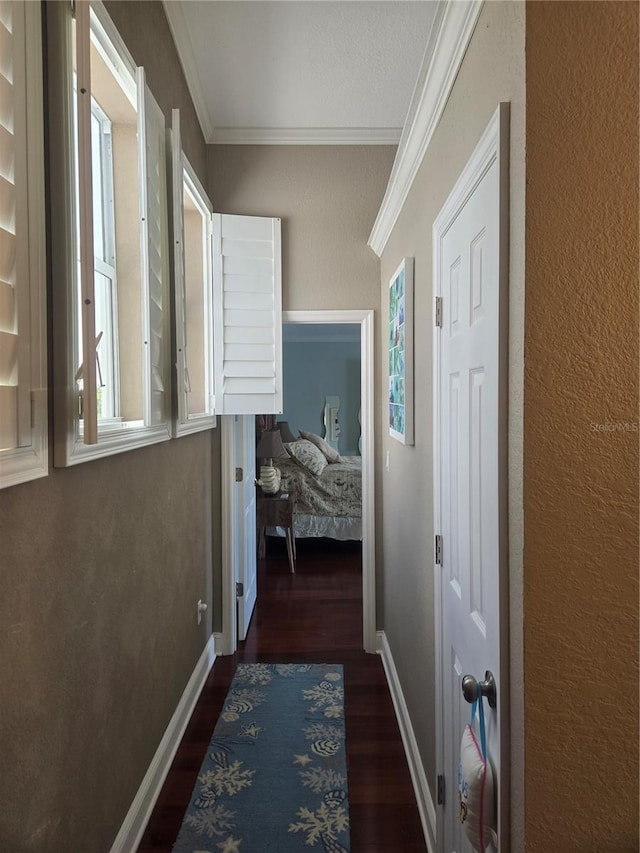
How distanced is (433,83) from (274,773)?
2.50 metres

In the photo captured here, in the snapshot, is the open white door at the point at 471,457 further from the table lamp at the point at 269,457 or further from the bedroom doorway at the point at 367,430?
the table lamp at the point at 269,457

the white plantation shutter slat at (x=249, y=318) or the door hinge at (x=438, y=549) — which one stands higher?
the white plantation shutter slat at (x=249, y=318)

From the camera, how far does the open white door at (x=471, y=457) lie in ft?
3.27

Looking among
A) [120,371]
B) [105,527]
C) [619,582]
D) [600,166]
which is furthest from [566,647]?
[120,371]

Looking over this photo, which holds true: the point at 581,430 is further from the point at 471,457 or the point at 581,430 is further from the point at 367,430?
the point at 367,430

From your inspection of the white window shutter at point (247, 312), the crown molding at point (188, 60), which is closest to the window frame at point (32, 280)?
the crown molding at point (188, 60)

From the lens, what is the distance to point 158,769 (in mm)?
1993

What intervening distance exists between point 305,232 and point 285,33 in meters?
1.00

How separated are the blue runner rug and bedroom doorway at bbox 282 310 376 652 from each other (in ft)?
1.35

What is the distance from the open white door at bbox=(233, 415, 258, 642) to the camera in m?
3.25

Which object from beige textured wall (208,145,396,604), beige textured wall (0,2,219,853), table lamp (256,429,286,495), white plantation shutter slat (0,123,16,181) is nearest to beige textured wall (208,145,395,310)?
beige textured wall (208,145,396,604)

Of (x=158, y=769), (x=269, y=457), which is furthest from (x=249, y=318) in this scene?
(x=158, y=769)

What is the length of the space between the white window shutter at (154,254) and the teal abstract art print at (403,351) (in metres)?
0.93

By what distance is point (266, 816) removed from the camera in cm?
190
